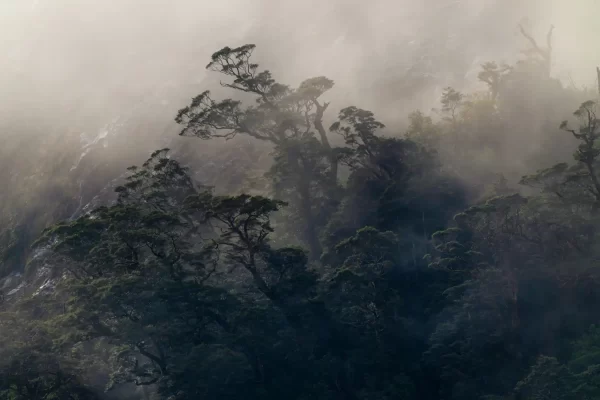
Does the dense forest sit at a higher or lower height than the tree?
lower

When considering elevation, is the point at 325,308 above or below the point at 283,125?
below

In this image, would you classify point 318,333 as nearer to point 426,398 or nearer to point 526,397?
point 426,398

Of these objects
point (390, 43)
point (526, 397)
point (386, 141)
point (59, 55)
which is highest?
point (59, 55)

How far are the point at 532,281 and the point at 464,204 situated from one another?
38.8 ft

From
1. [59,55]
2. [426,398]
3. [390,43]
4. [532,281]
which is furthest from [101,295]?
[59,55]

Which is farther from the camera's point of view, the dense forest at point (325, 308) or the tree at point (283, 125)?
the tree at point (283, 125)

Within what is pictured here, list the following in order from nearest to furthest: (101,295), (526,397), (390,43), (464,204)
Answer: (526,397)
(101,295)
(464,204)
(390,43)

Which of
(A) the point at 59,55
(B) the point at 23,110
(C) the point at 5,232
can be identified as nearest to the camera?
(C) the point at 5,232

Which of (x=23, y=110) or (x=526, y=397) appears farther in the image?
(x=23, y=110)

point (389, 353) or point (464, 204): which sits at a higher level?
point (464, 204)

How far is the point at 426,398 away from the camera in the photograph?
121ft

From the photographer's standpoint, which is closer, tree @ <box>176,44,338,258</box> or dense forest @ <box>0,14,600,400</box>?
dense forest @ <box>0,14,600,400</box>

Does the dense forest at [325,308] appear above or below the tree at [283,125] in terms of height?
below

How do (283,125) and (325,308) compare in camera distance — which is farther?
(283,125)
